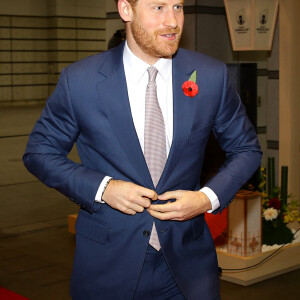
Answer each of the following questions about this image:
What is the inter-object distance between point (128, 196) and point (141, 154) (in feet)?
0.54

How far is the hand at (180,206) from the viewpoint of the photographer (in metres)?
2.21

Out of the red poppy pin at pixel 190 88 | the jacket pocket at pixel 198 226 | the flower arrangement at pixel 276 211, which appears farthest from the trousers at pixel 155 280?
the flower arrangement at pixel 276 211

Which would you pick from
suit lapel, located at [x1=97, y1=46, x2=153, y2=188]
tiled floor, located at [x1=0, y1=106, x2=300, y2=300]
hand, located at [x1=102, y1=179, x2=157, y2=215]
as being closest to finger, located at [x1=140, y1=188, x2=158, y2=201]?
hand, located at [x1=102, y1=179, x2=157, y2=215]

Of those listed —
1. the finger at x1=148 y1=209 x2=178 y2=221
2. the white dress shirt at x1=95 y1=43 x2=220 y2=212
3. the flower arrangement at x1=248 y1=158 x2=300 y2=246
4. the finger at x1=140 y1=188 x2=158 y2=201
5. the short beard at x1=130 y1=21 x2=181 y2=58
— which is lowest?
the flower arrangement at x1=248 y1=158 x2=300 y2=246

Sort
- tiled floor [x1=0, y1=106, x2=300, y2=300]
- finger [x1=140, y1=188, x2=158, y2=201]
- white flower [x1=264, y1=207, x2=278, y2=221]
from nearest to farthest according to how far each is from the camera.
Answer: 1. finger [x1=140, y1=188, x2=158, y2=201]
2. tiled floor [x1=0, y1=106, x2=300, y2=300]
3. white flower [x1=264, y1=207, x2=278, y2=221]

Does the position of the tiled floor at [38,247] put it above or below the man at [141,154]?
below

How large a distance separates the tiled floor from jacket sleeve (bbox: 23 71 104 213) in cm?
318

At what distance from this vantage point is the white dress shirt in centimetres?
237

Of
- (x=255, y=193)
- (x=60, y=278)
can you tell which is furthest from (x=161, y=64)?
(x=60, y=278)

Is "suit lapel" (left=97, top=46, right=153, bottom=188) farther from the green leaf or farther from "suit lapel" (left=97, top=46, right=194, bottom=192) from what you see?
the green leaf

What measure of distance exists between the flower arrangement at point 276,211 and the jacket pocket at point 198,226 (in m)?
3.60

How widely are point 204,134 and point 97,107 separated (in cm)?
36

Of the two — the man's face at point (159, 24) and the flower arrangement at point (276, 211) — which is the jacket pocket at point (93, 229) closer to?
the man's face at point (159, 24)

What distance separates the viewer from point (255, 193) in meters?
5.59
